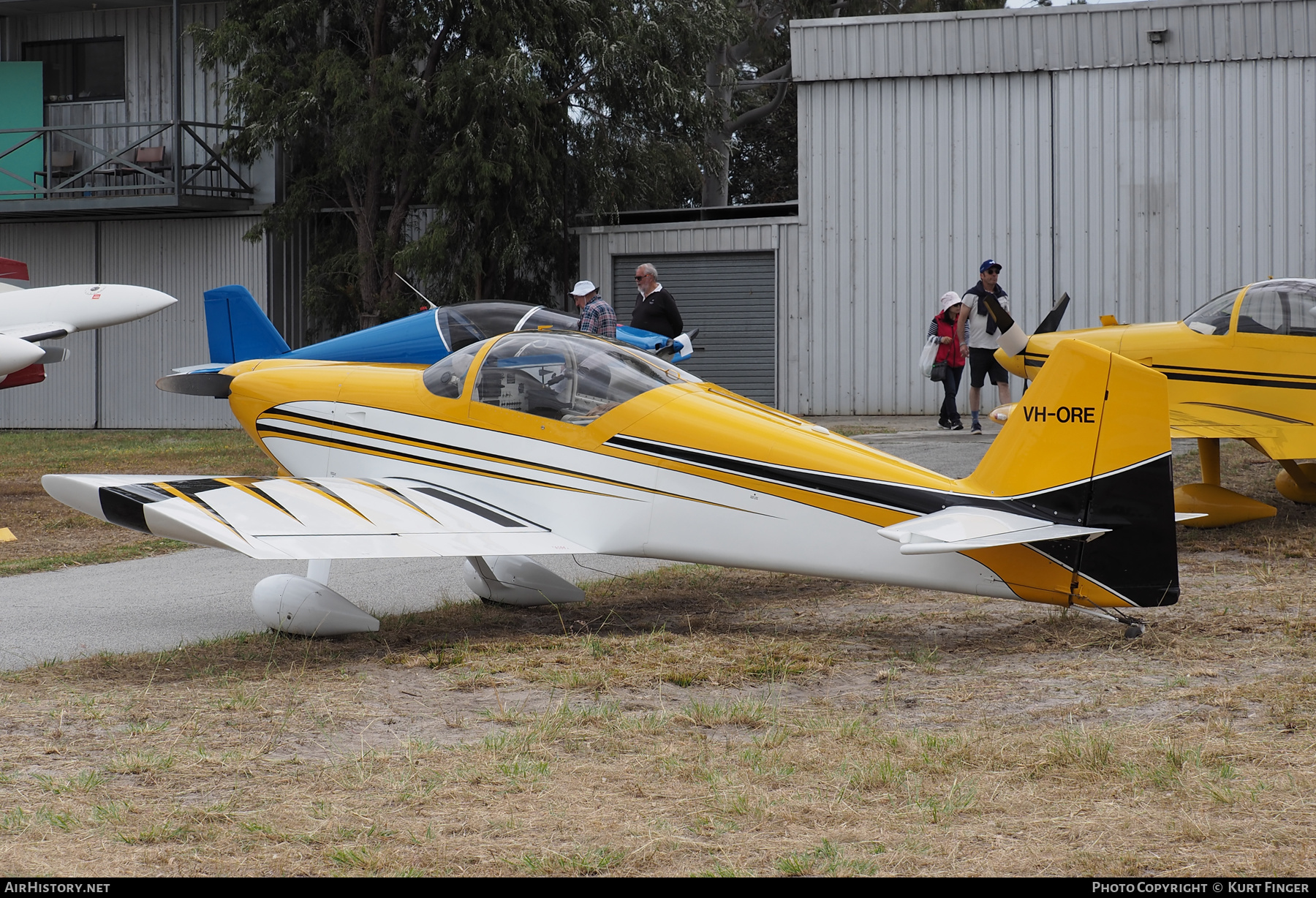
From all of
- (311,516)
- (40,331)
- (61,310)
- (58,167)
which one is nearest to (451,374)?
(311,516)

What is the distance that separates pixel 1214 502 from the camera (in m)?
9.57

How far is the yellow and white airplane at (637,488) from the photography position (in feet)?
17.7

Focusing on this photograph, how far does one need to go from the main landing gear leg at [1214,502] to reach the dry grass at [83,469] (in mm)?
7731

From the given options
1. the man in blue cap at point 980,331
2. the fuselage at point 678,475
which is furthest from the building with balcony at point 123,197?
the fuselage at point 678,475

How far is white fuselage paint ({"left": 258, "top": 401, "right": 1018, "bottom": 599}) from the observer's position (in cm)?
567

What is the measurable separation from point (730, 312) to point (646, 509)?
15728 mm

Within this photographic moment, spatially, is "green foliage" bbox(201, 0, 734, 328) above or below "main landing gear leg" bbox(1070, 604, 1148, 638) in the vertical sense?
above

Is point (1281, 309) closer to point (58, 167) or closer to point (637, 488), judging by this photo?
point (637, 488)

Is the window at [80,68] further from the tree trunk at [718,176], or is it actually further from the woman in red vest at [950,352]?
the woman in red vest at [950,352]

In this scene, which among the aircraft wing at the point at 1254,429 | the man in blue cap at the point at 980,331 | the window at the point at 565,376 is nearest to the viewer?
the window at the point at 565,376

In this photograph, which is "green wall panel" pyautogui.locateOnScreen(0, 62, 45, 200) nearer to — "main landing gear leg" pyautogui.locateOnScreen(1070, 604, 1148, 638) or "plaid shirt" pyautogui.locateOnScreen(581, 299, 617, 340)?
"plaid shirt" pyautogui.locateOnScreen(581, 299, 617, 340)

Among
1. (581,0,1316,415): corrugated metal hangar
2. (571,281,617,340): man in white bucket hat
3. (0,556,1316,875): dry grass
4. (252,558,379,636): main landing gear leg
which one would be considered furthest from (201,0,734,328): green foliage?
(0,556,1316,875): dry grass

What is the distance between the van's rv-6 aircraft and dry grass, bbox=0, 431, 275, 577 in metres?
1.35

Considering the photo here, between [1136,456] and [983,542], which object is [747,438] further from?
[1136,456]
